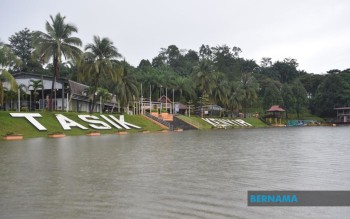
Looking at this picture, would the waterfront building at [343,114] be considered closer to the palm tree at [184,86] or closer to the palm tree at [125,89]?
the palm tree at [184,86]

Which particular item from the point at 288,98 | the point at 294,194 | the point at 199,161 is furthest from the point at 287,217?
the point at 288,98

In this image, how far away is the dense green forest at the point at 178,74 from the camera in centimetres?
4709

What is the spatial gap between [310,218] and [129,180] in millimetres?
5420

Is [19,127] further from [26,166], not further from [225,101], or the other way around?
[225,101]

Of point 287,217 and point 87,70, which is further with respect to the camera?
point 87,70

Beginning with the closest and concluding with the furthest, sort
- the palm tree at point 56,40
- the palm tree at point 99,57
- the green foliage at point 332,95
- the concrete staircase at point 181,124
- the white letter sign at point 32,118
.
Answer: the white letter sign at point 32,118, the palm tree at point 56,40, the palm tree at point 99,57, the concrete staircase at point 181,124, the green foliage at point 332,95

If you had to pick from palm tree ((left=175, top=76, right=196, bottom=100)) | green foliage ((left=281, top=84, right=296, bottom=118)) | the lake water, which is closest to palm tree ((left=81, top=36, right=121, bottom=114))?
the lake water

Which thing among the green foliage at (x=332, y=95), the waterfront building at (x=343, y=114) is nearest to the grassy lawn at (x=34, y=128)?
the waterfront building at (x=343, y=114)

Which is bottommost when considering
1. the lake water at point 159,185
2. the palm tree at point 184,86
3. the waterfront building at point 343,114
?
the lake water at point 159,185

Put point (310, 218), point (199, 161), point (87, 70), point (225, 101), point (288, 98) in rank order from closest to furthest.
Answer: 1. point (310, 218)
2. point (199, 161)
3. point (87, 70)
4. point (225, 101)
5. point (288, 98)

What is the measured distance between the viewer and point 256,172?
38.3 feet

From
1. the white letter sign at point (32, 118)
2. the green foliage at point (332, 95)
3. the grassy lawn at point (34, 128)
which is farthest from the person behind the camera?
the green foliage at point (332, 95)

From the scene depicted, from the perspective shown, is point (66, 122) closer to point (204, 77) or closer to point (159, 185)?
point (159, 185)

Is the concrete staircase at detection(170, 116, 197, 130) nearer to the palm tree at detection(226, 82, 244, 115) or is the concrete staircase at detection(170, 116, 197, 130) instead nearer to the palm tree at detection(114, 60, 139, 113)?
the palm tree at detection(114, 60, 139, 113)
